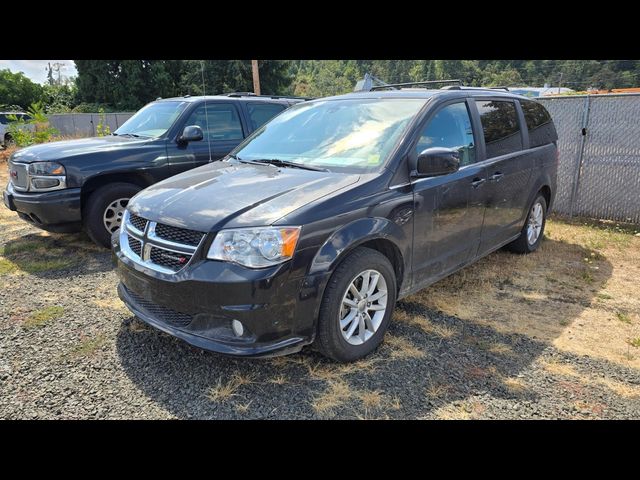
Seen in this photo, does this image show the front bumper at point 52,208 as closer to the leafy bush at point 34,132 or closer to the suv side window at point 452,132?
the suv side window at point 452,132

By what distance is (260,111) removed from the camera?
670 cm

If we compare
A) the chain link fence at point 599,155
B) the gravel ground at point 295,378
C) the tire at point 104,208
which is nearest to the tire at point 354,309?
the gravel ground at point 295,378

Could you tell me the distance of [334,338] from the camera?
2992 mm

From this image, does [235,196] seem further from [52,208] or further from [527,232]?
[527,232]

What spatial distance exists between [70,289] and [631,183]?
7.61m

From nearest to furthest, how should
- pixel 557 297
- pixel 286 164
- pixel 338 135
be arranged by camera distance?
pixel 286 164 → pixel 338 135 → pixel 557 297

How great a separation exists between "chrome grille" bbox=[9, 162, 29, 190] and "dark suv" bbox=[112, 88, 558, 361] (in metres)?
2.65

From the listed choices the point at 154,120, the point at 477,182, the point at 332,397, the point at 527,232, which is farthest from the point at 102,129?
the point at 332,397

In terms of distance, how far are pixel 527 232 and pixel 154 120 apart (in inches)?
197

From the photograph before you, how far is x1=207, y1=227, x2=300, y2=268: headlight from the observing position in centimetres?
270

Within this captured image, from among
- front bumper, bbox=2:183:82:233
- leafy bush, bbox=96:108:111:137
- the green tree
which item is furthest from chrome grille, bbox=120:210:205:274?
the green tree

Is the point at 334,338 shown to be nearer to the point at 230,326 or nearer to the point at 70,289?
the point at 230,326

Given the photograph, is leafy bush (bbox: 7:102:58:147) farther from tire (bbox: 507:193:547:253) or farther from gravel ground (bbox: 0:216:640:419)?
tire (bbox: 507:193:547:253)

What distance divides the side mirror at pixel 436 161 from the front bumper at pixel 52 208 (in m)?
3.99
